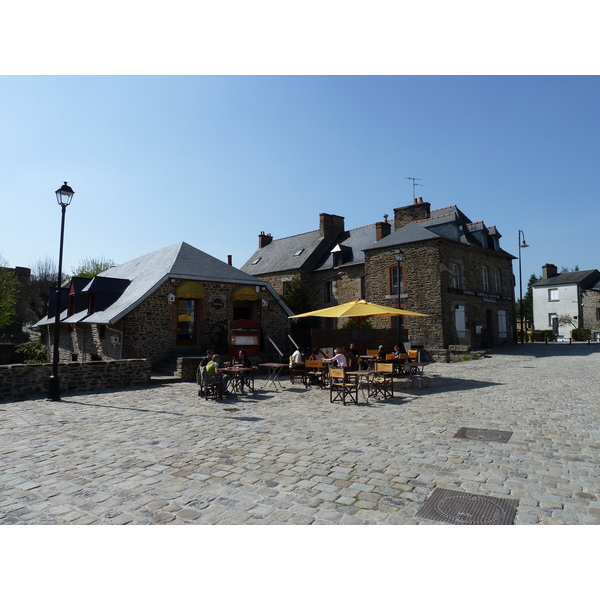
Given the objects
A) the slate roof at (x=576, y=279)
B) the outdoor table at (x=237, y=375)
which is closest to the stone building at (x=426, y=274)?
the outdoor table at (x=237, y=375)

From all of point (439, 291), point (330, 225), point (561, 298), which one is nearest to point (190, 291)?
point (439, 291)

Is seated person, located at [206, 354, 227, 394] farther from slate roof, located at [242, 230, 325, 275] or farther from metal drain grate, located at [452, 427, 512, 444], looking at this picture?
slate roof, located at [242, 230, 325, 275]

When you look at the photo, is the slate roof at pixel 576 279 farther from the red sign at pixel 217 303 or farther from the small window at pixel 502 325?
the red sign at pixel 217 303

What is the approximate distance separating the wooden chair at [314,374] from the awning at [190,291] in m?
6.17

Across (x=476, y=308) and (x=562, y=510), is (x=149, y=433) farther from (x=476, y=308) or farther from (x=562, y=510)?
(x=476, y=308)

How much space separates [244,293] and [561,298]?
35504 mm

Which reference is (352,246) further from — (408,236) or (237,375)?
(237,375)

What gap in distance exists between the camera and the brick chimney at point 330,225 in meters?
30.6

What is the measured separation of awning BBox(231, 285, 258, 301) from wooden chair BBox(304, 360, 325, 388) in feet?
20.1

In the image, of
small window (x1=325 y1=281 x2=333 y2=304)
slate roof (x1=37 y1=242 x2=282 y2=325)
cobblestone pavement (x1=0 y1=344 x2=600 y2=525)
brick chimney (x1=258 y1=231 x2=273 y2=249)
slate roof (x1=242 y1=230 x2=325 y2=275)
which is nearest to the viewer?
cobblestone pavement (x1=0 y1=344 x2=600 y2=525)

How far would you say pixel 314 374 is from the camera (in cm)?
1216

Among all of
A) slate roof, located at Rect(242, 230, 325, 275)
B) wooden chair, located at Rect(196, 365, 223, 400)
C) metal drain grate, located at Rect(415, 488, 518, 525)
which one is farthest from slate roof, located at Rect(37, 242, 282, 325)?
metal drain grate, located at Rect(415, 488, 518, 525)

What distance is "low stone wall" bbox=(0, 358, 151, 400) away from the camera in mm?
10312

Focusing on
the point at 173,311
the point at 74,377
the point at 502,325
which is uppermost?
the point at 173,311
